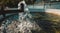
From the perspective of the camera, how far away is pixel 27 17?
2.87 meters

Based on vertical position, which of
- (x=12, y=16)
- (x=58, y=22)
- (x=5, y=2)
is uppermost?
(x=5, y=2)

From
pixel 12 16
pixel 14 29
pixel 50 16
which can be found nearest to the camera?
pixel 14 29

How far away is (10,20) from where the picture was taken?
2.71 metres

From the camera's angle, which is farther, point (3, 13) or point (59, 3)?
point (59, 3)

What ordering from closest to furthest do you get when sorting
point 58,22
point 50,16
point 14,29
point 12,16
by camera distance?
1. point 14,29
2. point 12,16
3. point 58,22
4. point 50,16

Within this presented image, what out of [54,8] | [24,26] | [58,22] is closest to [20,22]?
[24,26]

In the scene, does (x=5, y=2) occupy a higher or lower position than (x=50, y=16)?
higher

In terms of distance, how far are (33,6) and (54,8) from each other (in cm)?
38

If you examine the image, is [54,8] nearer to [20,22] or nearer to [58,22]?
[58,22]

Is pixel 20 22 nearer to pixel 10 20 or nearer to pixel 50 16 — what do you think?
pixel 10 20

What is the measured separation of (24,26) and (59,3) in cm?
104

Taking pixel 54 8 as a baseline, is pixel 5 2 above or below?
above

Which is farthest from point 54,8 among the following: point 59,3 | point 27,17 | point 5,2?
point 5,2

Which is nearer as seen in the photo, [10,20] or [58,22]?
[10,20]
